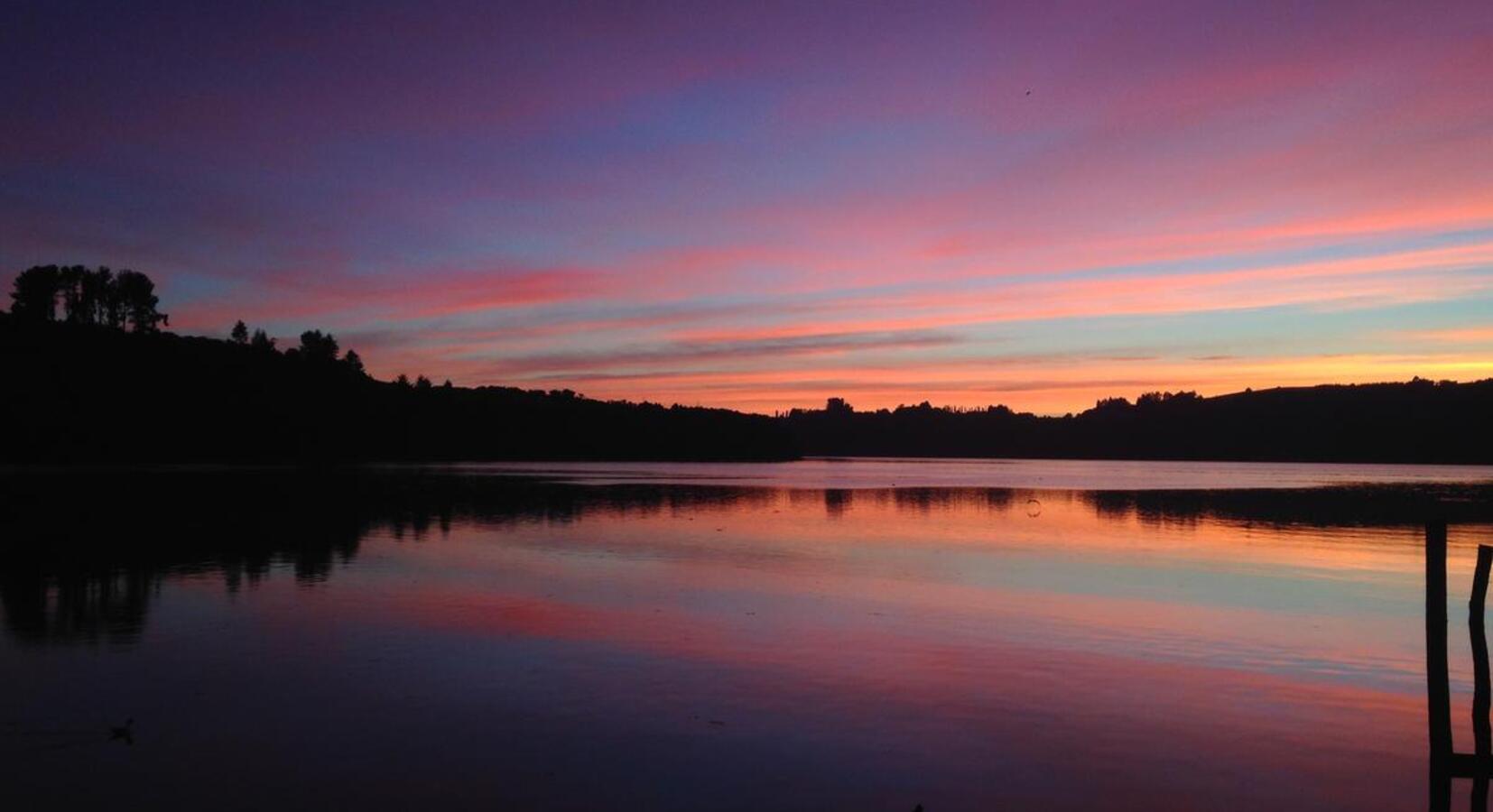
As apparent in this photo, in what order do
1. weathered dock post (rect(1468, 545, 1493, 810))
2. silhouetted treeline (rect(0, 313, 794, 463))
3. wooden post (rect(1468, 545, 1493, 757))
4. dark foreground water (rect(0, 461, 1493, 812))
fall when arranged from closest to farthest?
weathered dock post (rect(1468, 545, 1493, 810)), wooden post (rect(1468, 545, 1493, 757)), dark foreground water (rect(0, 461, 1493, 812)), silhouetted treeline (rect(0, 313, 794, 463))

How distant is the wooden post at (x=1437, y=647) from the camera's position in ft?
35.1

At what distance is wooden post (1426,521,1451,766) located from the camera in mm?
10711

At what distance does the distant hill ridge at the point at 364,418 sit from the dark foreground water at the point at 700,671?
262ft

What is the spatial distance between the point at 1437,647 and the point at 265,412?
133m

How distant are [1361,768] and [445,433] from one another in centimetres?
15397

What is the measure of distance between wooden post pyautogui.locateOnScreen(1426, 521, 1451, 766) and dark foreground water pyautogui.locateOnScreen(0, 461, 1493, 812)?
2.89ft

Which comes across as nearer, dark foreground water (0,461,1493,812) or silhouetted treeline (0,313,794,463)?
dark foreground water (0,461,1493,812)

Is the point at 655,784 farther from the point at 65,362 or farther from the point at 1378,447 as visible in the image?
the point at 1378,447

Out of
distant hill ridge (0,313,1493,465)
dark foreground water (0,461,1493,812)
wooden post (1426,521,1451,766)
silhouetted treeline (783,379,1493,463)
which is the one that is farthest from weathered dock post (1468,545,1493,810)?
silhouetted treeline (783,379,1493,463)

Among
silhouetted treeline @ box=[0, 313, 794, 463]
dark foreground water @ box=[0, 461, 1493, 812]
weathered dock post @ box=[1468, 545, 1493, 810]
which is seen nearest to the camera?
weathered dock post @ box=[1468, 545, 1493, 810]

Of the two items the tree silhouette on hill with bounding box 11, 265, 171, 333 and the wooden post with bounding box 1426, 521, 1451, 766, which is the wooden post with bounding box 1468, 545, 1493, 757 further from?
the tree silhouette on hill with bounding box 11, 265, 171, 333

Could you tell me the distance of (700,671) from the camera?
53.2ft

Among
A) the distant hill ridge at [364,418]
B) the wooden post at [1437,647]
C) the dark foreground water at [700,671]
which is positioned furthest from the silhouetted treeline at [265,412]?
the wooden post at [1437,647]

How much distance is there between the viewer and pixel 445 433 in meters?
157
